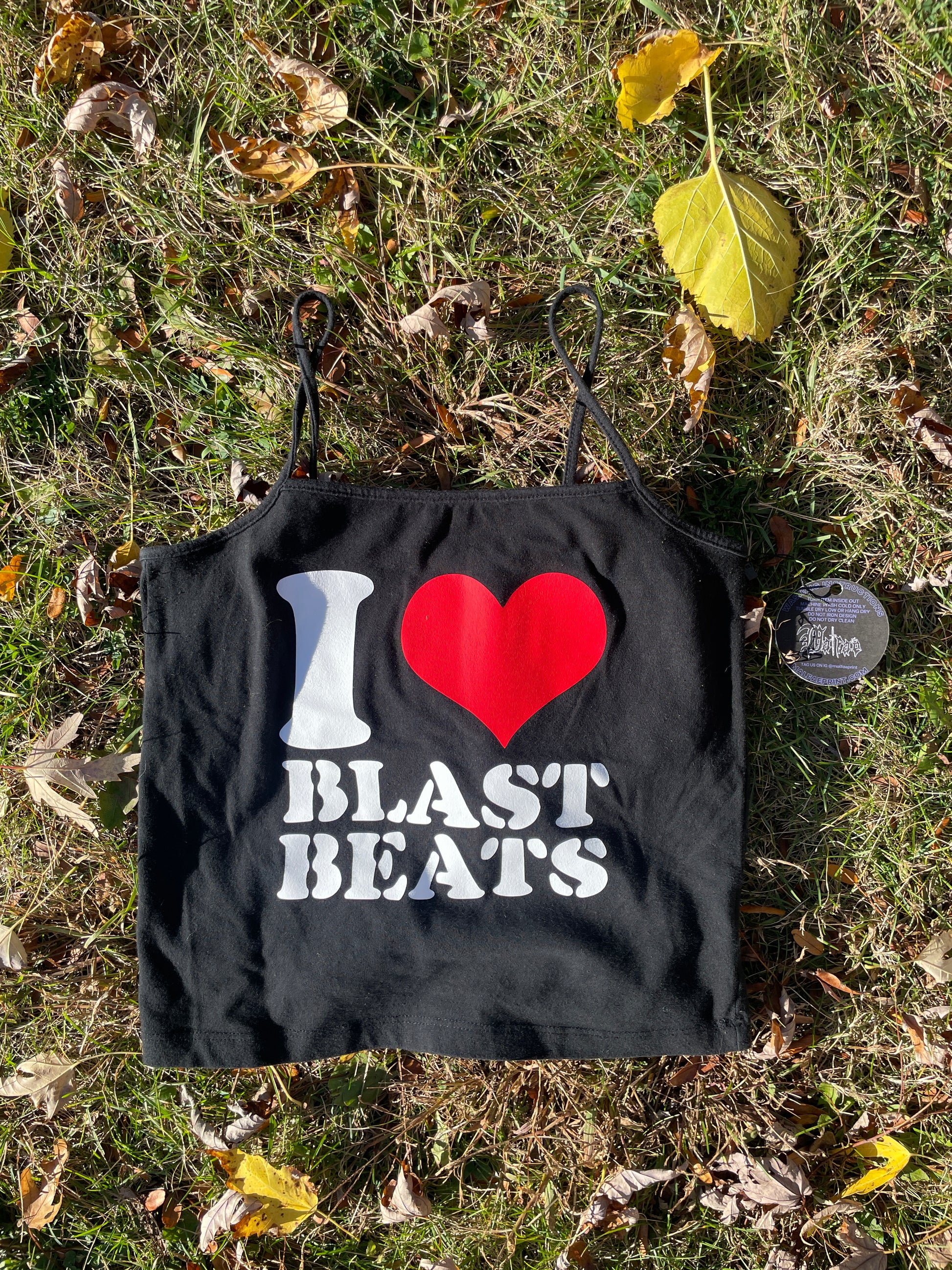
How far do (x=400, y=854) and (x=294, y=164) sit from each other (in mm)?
1764

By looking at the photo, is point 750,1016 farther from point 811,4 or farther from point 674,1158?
point 811,4

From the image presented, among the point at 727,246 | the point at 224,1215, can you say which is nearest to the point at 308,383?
the point at 727,246

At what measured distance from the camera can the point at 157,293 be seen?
2.06 meters

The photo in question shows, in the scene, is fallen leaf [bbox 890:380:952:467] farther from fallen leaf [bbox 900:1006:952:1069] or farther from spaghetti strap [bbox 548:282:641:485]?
fallen leaf [bbox 900:1006:952:1069]

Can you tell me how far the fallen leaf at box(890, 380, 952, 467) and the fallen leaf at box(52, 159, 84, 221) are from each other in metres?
2.20

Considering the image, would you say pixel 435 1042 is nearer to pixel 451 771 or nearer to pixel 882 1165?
pixel 451 771

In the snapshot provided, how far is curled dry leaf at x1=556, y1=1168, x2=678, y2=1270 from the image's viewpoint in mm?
1993

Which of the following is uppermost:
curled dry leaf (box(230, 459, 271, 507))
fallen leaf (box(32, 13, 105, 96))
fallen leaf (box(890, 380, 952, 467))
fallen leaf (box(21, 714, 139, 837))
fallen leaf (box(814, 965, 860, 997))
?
fallen leaf (box(32, 13, 105, 96))

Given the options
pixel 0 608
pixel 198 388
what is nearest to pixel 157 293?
pixel 198 388

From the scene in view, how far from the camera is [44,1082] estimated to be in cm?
207

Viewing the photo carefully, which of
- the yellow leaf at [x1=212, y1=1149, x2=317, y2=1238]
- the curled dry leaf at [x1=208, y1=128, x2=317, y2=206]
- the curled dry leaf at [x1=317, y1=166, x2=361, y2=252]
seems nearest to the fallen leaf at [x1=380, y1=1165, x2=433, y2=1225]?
Answer: the yellow leaf at [x1=212, y1=1149, x2=317, y2=1238]

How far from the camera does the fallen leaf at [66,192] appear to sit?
2.04m

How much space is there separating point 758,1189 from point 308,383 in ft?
7.70

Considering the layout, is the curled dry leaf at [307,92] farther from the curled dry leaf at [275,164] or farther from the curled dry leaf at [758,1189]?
the curled dry leaf at [758,1189]
